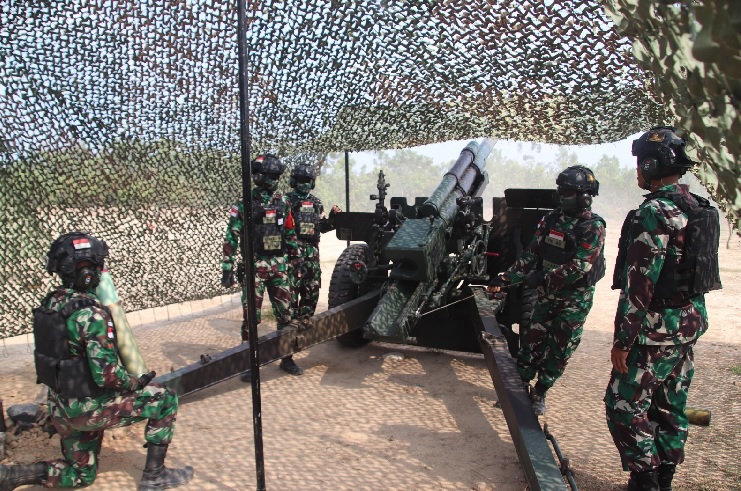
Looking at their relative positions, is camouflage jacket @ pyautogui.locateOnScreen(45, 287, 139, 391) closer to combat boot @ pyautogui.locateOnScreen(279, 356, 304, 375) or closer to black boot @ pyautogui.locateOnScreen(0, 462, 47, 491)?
black boot @ pyautogui.locateOnScreen(0, 462, 47, 491)

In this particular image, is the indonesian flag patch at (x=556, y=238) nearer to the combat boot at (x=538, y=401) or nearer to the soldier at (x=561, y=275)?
the soldier at (x=561, y=275)

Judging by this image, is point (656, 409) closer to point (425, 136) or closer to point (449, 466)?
point (449, 466)

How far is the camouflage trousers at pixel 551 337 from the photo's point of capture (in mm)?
3859

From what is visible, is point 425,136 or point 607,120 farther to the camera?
point 425,136

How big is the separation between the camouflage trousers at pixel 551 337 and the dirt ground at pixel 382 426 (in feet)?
1.04

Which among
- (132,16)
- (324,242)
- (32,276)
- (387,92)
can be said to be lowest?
(324,242)

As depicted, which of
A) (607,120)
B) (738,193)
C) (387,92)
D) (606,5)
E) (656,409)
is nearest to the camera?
(738,193)

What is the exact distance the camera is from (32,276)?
388 centimetres

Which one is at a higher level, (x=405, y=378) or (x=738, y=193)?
(x=738, y=193)

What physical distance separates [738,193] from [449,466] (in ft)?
9.17

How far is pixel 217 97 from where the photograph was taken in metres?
4.07

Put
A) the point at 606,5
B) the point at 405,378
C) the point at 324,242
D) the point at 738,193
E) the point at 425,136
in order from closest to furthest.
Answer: the point at 738,193 < the point at 606,5 < the point at 425,136 < the point at 405,378 < the point at 324,242

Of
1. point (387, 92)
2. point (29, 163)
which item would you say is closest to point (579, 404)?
point (387, 92)

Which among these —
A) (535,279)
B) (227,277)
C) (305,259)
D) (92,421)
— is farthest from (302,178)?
(92,421)
